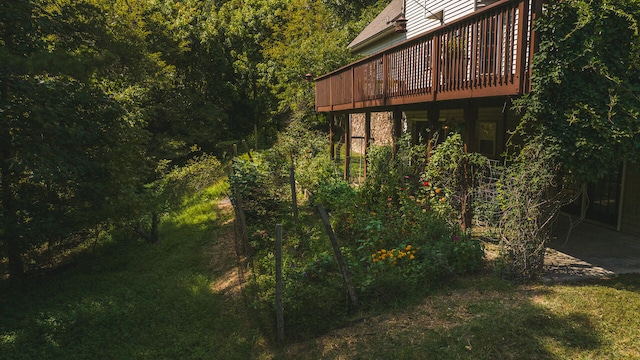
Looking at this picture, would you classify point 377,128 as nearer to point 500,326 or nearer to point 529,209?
point 529,209

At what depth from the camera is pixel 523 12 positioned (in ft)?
17.4

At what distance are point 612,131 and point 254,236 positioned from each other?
258 inches

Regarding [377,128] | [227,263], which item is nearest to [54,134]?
[227,263]

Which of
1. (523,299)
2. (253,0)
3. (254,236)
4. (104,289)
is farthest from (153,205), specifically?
(253,0)

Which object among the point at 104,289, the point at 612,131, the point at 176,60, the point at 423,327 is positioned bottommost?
the point at 104,289

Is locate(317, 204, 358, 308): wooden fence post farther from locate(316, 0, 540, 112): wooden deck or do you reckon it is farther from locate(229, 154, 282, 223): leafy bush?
locate(229, 154, 282, 223): leafy bush

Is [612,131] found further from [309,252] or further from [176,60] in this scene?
[176,60]

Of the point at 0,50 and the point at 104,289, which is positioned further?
the point at 104,289

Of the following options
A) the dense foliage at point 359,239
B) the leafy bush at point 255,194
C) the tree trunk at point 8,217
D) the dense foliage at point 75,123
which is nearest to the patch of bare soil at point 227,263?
the dense foliage at point 359,239

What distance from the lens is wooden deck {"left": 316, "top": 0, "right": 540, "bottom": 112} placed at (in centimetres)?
545

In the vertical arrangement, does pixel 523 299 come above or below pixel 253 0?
below

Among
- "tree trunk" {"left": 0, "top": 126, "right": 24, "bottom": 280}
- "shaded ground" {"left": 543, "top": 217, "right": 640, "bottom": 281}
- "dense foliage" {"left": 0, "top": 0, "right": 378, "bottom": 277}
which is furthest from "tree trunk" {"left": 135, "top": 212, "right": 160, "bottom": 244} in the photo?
"shaded ground" {"left": 543, "top": 217, "right": 640, "bottom": 281}

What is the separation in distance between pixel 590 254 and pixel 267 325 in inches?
212

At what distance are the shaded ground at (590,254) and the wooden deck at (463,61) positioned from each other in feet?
8.47
